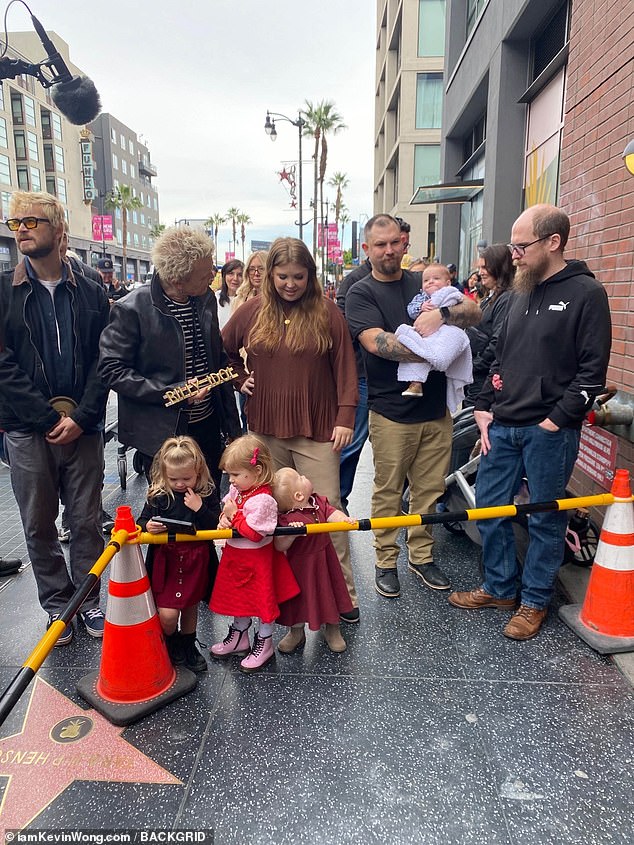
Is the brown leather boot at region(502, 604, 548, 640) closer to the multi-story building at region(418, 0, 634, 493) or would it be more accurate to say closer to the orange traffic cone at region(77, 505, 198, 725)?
the multi-story building at region(418, 0, 634, 493)

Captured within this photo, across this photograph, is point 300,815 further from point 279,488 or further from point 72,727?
point 279,488

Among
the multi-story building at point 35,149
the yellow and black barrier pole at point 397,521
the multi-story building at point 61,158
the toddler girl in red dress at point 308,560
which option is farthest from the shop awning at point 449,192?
the multi-story building at point 35,149

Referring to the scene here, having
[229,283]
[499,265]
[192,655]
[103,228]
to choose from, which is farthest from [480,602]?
[103,228]

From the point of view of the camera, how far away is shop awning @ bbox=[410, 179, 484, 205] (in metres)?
11.8

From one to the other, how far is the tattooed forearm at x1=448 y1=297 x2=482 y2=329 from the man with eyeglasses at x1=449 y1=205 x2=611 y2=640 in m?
0.21

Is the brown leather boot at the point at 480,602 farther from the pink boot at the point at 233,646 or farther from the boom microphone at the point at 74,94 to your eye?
the boom microphone at the point at 74,94

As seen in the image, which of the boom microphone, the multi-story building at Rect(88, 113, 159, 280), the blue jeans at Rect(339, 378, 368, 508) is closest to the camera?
the blue jeans at Rect(339, 378, 368, 508)

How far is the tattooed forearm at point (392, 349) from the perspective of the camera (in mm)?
3442

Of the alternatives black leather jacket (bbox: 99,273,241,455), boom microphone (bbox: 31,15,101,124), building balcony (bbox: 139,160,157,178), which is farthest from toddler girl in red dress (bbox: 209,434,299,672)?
building balcony (bbox: 139,160,157,178)

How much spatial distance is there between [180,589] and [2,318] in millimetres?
1712

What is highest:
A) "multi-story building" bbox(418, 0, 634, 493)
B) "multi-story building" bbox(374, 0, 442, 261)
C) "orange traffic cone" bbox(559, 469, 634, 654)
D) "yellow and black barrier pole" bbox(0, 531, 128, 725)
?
"multi-story building" bbox(374, 0, 442, 261)

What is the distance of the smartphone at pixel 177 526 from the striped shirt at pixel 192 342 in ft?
2.46

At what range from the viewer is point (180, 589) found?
2.96m

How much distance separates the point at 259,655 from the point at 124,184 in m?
98.4
